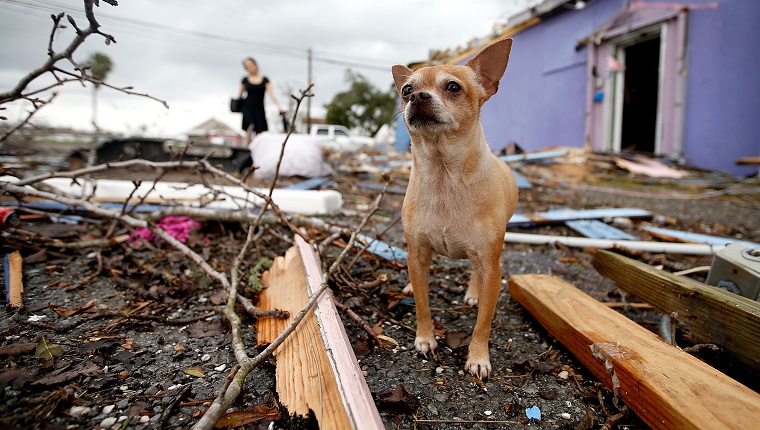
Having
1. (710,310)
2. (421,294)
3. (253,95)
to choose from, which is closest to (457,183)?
(421,294)

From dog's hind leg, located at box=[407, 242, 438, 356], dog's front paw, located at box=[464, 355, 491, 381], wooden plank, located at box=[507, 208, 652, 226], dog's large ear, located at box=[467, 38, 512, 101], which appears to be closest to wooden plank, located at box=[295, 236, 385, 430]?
dog's hind leg, located at box=[407, 242, 438, 356]

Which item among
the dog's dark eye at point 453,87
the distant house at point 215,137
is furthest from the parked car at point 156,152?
the dog's dark eye at point 453,87

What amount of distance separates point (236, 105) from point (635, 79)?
11.7m

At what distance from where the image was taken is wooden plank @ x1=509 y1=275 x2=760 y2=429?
133 centimetres

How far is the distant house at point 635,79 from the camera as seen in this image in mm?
8164

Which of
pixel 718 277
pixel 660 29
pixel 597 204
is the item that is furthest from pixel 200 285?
pixel 660 29

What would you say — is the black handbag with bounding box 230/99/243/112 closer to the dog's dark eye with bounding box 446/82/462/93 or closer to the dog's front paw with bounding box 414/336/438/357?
the dog's dark eye with bounding box 446/82/462/93

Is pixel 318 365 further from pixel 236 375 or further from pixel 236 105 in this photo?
pixel 236 105

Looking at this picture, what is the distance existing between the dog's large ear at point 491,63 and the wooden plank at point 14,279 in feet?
9.40

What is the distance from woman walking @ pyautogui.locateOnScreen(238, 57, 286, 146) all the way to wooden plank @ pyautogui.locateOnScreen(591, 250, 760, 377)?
7639 millimetres

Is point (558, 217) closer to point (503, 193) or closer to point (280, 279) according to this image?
point (503, 193)

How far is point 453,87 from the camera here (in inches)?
81.8

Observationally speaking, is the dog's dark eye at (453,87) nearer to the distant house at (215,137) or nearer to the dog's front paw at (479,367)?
the dog's front paw at (479,367)

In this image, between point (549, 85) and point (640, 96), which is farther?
point (549, 85)
